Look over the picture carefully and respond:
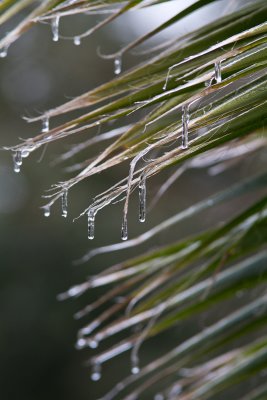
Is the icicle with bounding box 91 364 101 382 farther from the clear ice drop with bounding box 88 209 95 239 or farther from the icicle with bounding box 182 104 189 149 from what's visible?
the icicle with bounding box 182 104 189 149

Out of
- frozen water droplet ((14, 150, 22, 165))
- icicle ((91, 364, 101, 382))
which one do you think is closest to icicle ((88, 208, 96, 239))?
frozen water droplet ((14, 150, 22, 165))

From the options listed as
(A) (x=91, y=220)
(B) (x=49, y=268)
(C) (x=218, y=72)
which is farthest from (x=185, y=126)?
(B) (x=49, y=268)

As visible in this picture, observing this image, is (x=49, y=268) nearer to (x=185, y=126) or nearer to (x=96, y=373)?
(x=96, y=373)

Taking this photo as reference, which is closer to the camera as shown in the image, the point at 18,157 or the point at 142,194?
the point at 142,194

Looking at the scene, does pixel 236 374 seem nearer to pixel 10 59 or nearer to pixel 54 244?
pixel 54 244

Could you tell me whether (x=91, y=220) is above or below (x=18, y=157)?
below

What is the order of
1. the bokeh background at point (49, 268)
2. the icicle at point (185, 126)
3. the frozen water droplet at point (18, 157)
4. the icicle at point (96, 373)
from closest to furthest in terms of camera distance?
the icicle at point (185, 126) < the frozen water droplet at point (18, 157) < the icicle at point (96, 373) < the bokeh background at point (49, 268)

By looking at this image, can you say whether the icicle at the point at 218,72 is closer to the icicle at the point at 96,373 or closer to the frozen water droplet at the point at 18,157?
the frozen water droplet at the point at 18,157

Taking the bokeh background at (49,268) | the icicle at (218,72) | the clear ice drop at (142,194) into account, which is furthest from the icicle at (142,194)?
the bokeh background at (49,268)

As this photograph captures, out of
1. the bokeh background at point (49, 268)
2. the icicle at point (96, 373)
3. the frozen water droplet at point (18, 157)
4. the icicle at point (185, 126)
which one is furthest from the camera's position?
the bokeh background at point (49, 268)

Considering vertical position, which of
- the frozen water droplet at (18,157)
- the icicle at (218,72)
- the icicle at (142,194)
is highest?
the frozen water droplet at (18,157)

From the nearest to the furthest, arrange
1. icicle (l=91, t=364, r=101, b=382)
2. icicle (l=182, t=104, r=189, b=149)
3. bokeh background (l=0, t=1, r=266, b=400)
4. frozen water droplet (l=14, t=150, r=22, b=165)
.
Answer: icicle (l=182, t=104, r=189, b=149) → frozen water droplet (l=14, t=150, r=22, b=165) → icicle (l=91, t=364, r=101, b=382) → bokeh background (l=0, t=1, r=266, b=400)
